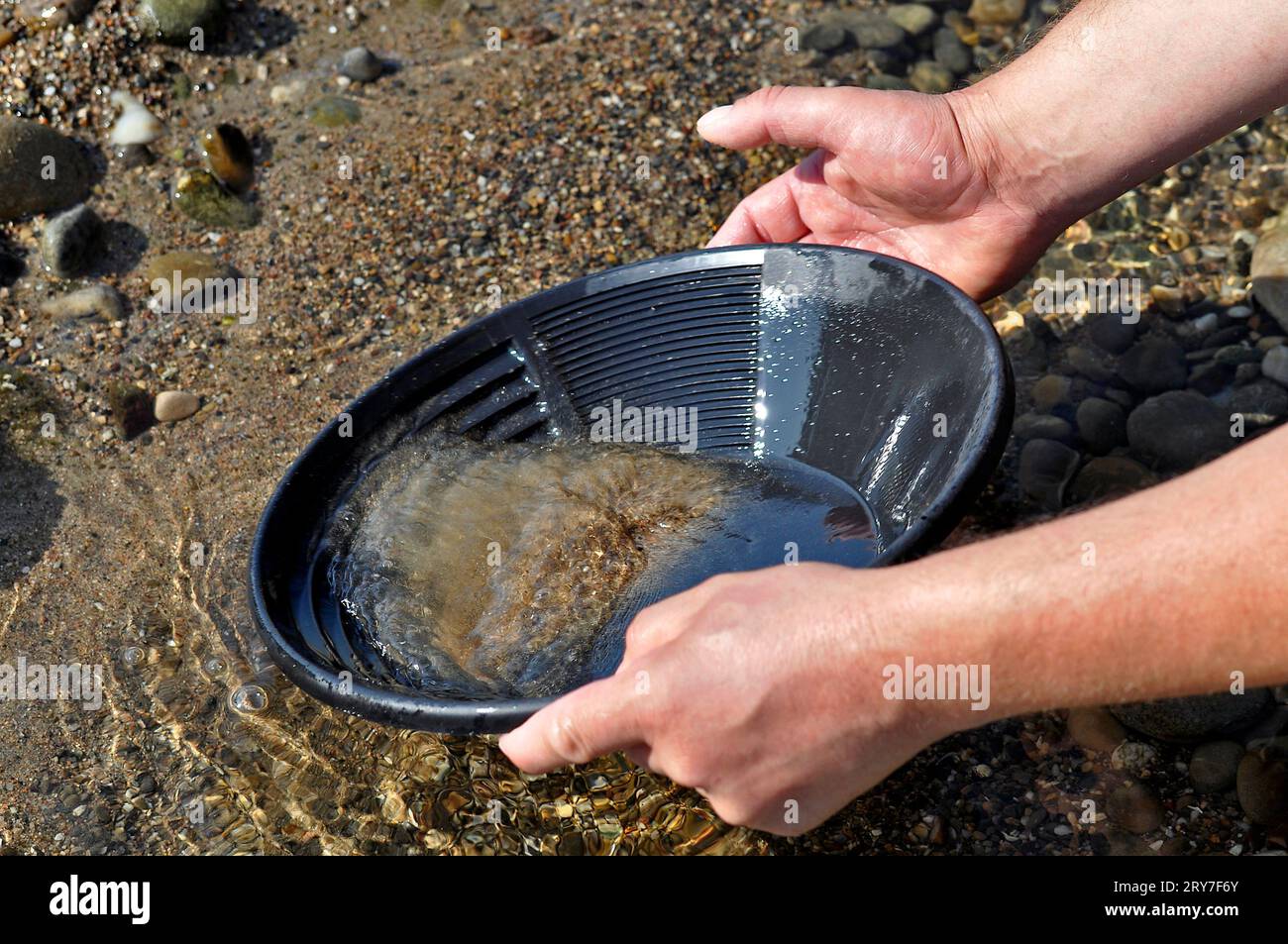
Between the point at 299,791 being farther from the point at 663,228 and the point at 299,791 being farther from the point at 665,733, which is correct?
the point at 663,228

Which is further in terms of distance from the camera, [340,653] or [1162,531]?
[340,653]

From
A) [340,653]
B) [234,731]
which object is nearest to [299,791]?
[234,731]

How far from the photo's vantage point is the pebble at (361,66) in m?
4.70

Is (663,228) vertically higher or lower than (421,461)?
higher

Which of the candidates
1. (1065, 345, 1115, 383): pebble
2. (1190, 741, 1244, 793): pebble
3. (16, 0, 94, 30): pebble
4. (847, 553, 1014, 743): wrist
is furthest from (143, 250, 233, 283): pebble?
(1190, 741, 1244, 793): pebble

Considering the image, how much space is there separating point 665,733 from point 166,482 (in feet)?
7.43

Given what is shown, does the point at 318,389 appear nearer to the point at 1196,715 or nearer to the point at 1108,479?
the point at 1108,479

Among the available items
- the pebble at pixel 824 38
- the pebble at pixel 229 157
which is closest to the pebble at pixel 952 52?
the pebble at pixel 824 38

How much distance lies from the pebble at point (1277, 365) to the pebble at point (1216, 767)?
143 centimetres

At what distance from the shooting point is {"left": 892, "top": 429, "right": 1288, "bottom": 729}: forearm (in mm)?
1610

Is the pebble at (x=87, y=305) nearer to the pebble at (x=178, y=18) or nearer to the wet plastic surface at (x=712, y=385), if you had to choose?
the pebble at (x=178, y=18)

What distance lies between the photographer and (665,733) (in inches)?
72.1

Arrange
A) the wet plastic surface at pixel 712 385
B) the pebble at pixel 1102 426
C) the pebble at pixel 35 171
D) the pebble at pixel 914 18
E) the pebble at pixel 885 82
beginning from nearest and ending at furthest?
the wet plastic surface at pixel 712 385, the pebble at pixel 1102 426, the pebble at pixel 35 171, the pebble at pixel 885 82, the pebble at pixel 914 18

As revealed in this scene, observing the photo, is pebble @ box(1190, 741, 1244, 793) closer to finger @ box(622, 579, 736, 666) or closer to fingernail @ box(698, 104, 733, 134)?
finger @ box(622, 579, 736, 666)
